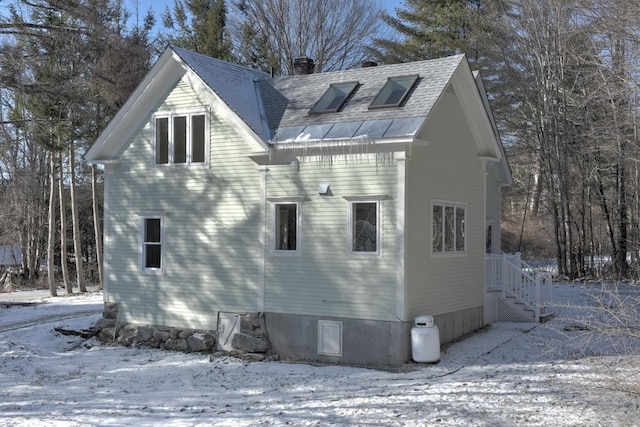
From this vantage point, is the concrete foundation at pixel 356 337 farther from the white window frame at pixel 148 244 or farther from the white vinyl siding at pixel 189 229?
the white window frame at pixel 148 244

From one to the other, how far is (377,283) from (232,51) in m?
23.7

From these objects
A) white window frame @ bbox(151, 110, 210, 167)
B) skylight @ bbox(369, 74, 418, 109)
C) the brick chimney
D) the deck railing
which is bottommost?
the deck railing

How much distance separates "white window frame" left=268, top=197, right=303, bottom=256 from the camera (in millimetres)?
14180

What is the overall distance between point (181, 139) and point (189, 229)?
2113mm

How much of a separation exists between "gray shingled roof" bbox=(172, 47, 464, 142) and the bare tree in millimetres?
16943

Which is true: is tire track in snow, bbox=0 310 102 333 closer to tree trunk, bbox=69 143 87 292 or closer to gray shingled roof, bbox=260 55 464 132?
tree trunk, bbox=69 143 87 292

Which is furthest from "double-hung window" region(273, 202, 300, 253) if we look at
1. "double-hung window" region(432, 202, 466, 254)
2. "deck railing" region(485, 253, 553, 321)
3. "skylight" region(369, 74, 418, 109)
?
"deck railing" region(485, 253, 553, 321)

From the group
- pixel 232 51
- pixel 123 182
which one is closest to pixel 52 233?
pixel 123 182

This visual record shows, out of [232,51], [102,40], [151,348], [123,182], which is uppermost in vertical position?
[232,51]

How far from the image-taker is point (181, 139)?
15750 mm

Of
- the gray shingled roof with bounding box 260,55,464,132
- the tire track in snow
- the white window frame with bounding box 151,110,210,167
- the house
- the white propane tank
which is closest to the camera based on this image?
the white propane tank

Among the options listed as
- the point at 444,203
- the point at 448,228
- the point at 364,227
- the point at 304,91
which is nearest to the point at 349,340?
the point at 364,227

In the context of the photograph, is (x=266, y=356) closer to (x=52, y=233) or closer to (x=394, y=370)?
(x=394, y=370)

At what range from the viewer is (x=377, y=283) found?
43.5 feet
